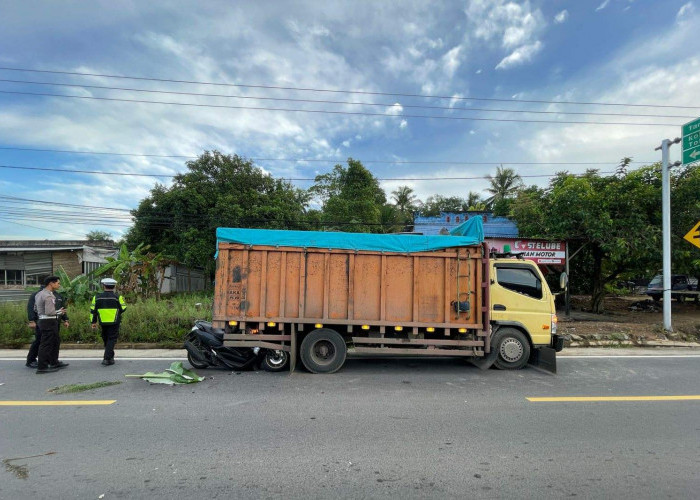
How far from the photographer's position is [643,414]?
15.5 feet

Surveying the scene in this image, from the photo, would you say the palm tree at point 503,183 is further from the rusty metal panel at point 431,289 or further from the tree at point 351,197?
the rusty metal panel at point 431,289

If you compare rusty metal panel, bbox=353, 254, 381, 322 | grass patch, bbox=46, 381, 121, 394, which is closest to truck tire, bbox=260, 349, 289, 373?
rusty metal panel, bbox=353, 254, 381, 322

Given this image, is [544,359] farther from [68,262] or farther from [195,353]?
[68,262]

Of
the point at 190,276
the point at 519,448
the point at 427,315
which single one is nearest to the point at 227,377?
the point at 427,315

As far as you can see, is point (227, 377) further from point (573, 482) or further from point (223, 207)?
point (223, 207)

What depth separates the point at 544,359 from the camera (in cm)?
679

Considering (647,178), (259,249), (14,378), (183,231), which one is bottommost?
(14,378)

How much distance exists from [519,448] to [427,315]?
2858mm

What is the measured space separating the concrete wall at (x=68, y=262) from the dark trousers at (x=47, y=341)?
593 inches

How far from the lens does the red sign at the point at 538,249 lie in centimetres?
1272

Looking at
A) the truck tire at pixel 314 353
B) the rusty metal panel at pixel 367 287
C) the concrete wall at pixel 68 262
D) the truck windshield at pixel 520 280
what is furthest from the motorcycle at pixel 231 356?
the concrete wall at pixel 68 262

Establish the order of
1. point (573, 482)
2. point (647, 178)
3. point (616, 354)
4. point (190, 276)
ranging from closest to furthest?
point (573, 482), point (616, 354), point (647, 178), point (190, 276)

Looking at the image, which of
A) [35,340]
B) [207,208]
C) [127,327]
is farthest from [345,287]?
[207,208]

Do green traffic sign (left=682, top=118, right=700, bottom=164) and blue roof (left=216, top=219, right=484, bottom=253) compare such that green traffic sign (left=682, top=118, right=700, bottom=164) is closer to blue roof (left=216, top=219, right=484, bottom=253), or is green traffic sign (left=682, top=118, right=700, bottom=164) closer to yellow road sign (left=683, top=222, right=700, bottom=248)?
yellow road sign (left=683, top=222, right=700, bottom=248)
